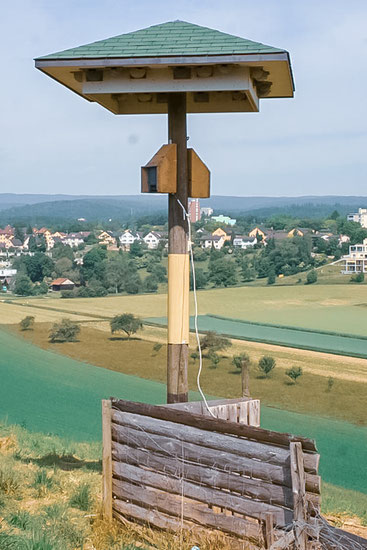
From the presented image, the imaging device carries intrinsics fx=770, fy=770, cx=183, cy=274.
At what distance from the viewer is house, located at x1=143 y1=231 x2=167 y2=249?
815 inches

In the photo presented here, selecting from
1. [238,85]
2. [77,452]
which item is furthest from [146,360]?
[238,85]

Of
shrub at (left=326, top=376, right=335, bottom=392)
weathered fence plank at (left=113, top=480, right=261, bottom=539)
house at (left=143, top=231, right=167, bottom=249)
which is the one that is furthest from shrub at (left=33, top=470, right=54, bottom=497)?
house at (left=143, top=231, right=167, bottom=249)

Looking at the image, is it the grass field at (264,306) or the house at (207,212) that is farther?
the house at (207,212)

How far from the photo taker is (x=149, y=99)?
697 cm

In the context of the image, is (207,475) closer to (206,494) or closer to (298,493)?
(206,494)

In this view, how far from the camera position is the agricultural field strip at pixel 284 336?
53.5 feet

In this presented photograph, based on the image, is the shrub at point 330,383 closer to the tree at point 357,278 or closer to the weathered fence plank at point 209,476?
the tree at point 357,278

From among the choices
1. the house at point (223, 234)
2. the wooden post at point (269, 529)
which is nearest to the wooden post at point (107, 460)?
the wooden post at point (269, 529)

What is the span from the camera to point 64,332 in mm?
17781

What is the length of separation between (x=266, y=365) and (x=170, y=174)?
9795mm

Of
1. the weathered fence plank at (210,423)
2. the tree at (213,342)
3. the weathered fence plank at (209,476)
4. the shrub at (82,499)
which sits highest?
the weathered fence plank at (210,423)

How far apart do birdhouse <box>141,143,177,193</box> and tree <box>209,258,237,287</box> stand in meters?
13.2

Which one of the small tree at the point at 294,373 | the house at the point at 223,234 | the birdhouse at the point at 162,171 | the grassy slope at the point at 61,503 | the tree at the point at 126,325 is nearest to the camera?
the grassy slope at the point at 61,503

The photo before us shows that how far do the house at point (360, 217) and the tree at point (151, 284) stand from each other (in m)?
5.88
